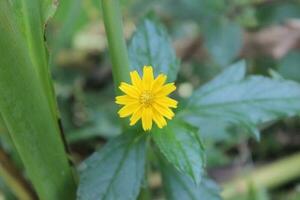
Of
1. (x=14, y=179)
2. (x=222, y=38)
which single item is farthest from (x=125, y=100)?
(x=222, y=38)

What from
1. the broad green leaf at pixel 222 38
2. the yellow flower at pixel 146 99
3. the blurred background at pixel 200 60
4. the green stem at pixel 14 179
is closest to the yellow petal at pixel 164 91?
the yellow flower at pixel 146 99

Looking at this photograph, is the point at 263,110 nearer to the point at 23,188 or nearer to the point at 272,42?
the point at 23,188

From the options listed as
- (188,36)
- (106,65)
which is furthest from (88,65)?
(188,36)

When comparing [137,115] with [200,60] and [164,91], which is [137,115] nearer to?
[164,91]

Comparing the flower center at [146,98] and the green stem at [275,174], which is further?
the green stem at [275,174]

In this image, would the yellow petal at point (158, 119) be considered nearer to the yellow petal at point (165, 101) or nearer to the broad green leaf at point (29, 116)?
the yellow petal at point (165, 101)
